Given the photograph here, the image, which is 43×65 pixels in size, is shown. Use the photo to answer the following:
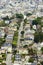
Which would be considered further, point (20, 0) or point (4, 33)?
point (20, 0)

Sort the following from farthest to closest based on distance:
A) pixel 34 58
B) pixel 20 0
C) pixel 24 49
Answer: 1. pixel 20 0
2. pixel 24 49
3. pixel 34 58

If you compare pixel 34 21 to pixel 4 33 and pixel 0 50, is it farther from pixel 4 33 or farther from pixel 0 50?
pixel 0 50

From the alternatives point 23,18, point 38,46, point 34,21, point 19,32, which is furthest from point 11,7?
point 38,46

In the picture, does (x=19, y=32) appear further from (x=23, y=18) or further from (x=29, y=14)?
(x=29, y=14)

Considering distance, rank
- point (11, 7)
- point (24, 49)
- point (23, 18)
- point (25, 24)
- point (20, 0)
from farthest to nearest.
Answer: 1. point (20, 0)
2. point (11, 7)
3. point (23, 18)
4. point (25, 24)
5. point (24, 49)

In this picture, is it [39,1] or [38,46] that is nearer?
[38,46]

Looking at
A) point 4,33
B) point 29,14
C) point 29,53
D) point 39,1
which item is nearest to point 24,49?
point 29,53

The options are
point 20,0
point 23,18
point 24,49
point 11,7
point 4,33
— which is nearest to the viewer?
point 24,49

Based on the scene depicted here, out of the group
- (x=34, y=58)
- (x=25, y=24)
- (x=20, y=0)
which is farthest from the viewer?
(x=20, y=0)
